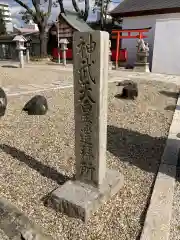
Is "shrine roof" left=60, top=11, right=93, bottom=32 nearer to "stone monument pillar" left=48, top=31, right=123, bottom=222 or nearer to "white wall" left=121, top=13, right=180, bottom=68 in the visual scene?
"white wall" left=121, top=13, right=180, bottom=68

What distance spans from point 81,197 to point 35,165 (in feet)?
3.78

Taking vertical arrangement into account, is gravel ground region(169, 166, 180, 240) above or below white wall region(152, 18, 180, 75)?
below

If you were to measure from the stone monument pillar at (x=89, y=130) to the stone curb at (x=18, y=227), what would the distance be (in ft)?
1.77

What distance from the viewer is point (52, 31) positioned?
23281 mm

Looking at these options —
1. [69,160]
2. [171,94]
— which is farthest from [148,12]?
[69,160]

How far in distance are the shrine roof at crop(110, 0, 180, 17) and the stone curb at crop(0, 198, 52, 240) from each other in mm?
16203

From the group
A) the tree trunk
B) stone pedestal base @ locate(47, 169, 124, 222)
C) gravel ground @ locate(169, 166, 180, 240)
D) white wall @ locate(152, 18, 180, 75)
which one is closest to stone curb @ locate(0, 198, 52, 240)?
stone pedestal base @ locate(47, 169, 124, 222)

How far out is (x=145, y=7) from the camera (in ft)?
55.3

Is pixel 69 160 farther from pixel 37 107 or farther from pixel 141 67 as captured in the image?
pixel 141 67

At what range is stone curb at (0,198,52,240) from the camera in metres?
2.04

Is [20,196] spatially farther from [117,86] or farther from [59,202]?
[117,86]

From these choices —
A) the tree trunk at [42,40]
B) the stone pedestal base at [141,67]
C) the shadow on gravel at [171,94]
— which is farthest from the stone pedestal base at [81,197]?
the tree trunk at [42,40]

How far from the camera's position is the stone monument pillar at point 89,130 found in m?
2.39

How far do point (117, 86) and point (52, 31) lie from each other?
16854mm
